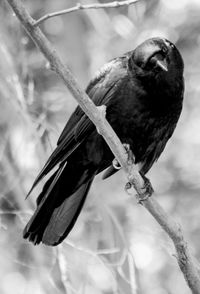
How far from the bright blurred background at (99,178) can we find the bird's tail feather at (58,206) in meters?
0.65

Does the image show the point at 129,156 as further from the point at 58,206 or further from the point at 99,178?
the point at 99,178

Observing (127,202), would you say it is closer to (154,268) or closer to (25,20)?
(154,268)


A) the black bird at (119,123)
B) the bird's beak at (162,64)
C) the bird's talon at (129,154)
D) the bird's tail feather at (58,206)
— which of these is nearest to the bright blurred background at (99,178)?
the bird's tail feather at (58,206)

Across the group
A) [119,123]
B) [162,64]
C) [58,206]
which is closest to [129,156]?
[119,123]

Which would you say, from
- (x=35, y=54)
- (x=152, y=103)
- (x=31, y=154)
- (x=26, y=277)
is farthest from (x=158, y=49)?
(x=26, y=277)

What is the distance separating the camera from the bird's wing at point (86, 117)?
4219mm

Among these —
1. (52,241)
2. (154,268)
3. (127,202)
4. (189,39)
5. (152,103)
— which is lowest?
(154,268)

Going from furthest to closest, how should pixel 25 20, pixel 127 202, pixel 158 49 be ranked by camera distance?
pixel 127 202, pixel 158 49, pixel 25 20

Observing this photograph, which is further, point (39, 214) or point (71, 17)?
point (71, 17)

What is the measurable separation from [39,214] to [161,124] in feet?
3.23

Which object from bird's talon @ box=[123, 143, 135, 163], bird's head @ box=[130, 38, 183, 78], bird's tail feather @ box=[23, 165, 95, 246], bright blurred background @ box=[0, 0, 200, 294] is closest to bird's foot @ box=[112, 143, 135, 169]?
bird's talon @ box=[123, 143, 135, 163]

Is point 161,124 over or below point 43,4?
over

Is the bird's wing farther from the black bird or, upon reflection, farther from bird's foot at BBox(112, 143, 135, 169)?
bird's foot at BBox(112, 143, 135, 169)

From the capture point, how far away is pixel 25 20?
2844 mm
